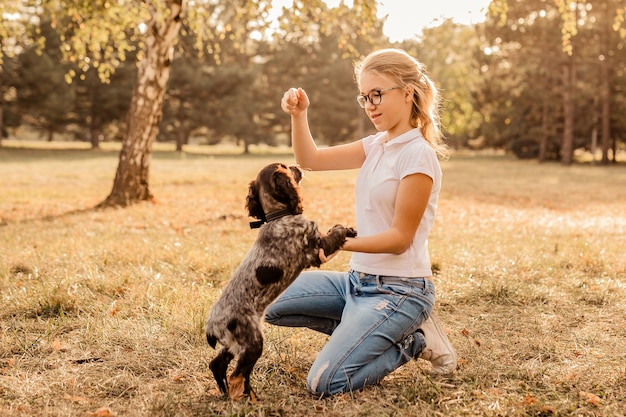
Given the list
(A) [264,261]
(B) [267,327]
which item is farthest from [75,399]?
(B) [267,327]

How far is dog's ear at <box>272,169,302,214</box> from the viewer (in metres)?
3.09

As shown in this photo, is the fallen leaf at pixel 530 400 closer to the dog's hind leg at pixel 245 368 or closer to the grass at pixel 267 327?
the grass at pixel 267 327

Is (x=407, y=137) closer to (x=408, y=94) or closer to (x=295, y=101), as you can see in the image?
(x=408, y=94)

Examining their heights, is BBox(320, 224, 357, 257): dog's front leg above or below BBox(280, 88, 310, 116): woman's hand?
below

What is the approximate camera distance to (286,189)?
3086 millimetres

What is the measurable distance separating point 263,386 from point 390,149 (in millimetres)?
1575

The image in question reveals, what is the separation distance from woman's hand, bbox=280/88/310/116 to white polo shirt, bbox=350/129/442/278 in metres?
0.58

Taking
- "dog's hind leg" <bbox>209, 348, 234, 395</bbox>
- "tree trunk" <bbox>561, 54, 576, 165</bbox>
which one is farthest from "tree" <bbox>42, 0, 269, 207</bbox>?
"tree trunk" <bbox>561, 54, 576, 165</bbox>

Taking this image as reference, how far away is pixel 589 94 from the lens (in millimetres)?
31688

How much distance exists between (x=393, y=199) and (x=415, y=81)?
2.27 ft

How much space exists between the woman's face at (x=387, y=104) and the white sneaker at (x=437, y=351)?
1.19m

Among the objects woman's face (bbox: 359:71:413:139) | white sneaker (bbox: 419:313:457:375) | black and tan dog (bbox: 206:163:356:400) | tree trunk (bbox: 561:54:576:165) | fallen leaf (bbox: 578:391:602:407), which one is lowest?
fallen leaf (bbox: 578:391:602:407)

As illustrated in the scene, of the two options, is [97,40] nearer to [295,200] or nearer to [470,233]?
[470,233]

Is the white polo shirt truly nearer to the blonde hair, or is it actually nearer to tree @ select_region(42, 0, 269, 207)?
the blonde hair
